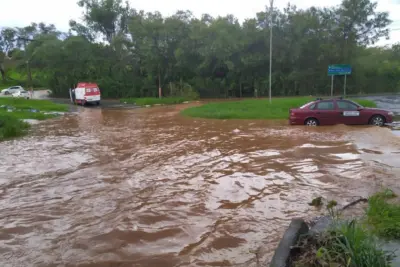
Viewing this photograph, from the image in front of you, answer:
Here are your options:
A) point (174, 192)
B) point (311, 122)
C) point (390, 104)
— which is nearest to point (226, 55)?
point (390, 104)

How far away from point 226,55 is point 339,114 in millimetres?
22548

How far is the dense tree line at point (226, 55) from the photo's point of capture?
34.6 m

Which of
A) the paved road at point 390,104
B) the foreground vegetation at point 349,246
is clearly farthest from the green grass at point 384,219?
the paved road at point 390,104

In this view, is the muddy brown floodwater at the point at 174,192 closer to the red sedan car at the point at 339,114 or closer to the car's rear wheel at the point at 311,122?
the red sedan car at the point at 339,114

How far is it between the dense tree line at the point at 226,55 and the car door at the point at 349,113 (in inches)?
828

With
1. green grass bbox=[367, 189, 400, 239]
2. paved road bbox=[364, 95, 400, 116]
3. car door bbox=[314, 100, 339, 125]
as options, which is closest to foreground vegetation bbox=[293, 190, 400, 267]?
green grass bbox=[367, 189, 400, 239]

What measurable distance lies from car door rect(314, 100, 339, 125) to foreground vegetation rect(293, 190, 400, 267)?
1107 centimetres

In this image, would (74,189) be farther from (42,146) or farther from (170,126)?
(170,126)

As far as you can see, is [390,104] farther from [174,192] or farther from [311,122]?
[174,192]

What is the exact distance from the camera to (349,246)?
305 cm

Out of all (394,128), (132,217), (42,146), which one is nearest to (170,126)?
(42,146)

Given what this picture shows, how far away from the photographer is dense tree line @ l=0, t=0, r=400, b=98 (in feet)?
114

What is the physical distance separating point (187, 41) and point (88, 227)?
111 feet

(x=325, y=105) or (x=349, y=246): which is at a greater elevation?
(x=325, y=105)
